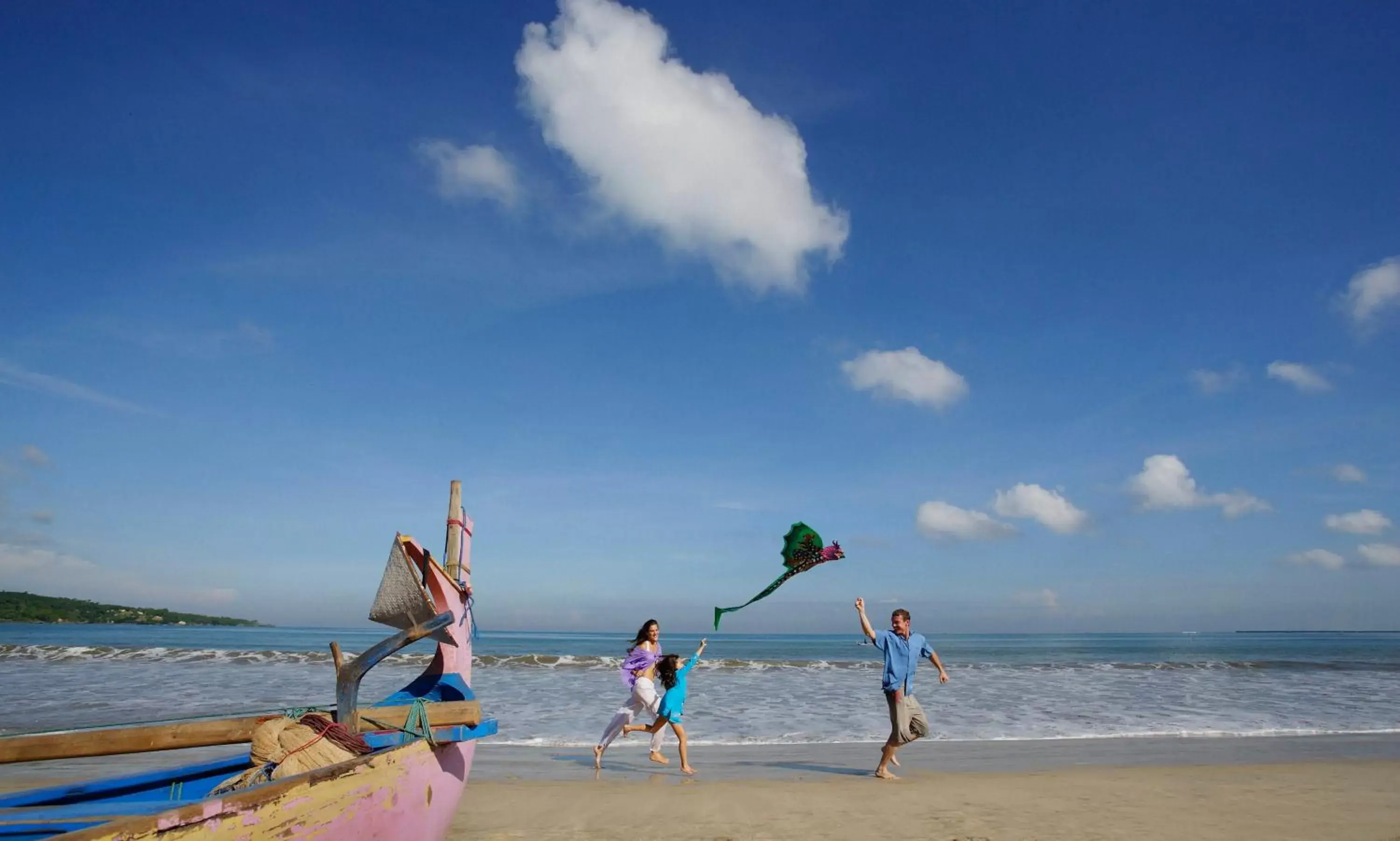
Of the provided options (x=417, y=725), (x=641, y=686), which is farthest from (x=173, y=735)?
(x=641, y=686)

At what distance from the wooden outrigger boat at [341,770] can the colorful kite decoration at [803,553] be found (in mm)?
3024

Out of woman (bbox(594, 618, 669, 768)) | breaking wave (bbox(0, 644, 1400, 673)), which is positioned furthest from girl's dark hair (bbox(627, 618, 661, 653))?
breaking wave (bbox(0, 644, 1400, 673))

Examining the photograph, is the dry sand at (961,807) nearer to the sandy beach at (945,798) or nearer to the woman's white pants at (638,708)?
the sandy beach at (945,798)

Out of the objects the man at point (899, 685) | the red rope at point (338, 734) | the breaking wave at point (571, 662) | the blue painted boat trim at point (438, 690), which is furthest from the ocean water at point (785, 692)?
the red rope at point (338, 734)

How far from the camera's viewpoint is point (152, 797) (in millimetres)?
4508

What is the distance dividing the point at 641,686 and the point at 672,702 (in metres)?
0.39

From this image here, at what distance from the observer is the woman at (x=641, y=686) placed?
9.14 meters

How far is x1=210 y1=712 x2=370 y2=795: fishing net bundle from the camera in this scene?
14.6 ft

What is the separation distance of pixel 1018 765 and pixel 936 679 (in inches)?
501

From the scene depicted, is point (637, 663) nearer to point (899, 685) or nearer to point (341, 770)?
point (899, 685)

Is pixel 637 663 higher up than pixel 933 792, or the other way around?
pixel 637 663

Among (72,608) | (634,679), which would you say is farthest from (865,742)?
(72,608)

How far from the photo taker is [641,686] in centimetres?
914

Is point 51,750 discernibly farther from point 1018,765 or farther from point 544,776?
point 1018,765
